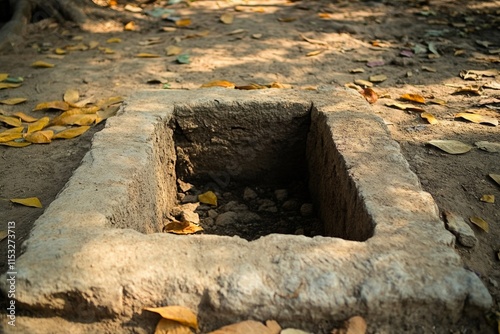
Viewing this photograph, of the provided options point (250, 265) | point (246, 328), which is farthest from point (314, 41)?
point (246, 328)

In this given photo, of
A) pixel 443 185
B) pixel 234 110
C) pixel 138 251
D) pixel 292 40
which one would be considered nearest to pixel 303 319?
pixel 138 251

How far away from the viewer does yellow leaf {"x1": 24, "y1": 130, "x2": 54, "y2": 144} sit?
8.07 feet

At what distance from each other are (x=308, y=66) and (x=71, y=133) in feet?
5.33

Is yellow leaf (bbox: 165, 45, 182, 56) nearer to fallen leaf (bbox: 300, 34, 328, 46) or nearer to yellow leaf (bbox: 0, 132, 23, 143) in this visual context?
fallen leaf (bbox: 300, 34, 328, 46)

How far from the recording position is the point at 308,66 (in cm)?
339

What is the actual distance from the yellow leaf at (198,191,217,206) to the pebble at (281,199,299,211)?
0.35 m

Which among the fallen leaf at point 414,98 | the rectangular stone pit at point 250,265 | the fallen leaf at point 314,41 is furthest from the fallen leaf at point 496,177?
the fallen leaf at point 314,41

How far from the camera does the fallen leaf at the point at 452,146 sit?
2.26 m

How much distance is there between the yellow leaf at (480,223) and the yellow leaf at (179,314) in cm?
111

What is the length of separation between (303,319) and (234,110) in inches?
51.1

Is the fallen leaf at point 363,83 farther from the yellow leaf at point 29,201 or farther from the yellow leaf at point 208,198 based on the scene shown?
the yellow leaf at point 29,201

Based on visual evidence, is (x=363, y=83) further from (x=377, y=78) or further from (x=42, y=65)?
(x=42, y=65)

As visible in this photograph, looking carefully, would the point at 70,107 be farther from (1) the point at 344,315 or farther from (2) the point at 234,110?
(1) the point at 344,315

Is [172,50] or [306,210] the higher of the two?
[172,50]
